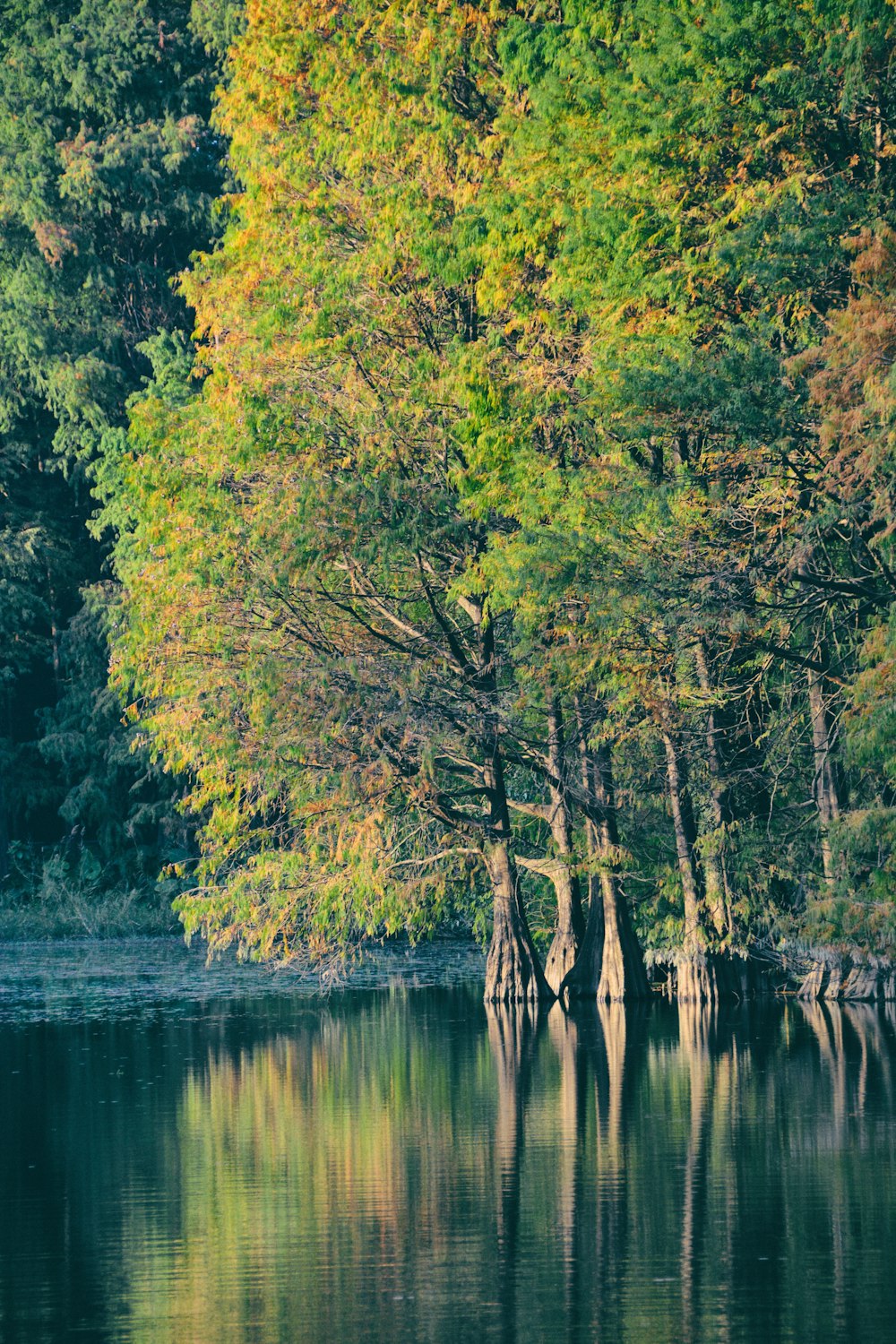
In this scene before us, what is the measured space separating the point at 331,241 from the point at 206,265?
257cm

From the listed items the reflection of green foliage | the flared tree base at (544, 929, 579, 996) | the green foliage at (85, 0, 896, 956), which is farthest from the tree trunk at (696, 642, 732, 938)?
the reflection of green foliage

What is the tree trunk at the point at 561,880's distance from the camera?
1080 inches

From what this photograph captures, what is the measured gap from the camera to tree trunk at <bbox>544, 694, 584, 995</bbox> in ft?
90.0

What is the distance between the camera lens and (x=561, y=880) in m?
28.5

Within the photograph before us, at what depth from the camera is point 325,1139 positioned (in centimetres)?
1577

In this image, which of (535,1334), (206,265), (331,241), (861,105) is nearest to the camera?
(535,1334)

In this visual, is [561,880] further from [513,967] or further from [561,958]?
[513,967]

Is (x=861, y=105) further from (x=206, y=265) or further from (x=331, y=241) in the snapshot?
(x=206, y=265)

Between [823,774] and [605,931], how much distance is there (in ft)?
12.8

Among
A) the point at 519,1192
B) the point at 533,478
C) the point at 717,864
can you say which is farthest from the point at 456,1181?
the point at 717,864

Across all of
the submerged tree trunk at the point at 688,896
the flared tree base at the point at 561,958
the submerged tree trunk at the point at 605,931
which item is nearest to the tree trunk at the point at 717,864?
the submerged tree trunk at the point at 688,896

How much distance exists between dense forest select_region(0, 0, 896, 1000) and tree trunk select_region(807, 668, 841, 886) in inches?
4.4

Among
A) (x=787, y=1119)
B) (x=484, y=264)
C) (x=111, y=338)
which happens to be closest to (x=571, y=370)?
(x=484, y=264)

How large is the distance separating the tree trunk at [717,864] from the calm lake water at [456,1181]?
1.32m
